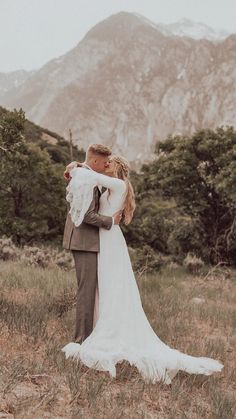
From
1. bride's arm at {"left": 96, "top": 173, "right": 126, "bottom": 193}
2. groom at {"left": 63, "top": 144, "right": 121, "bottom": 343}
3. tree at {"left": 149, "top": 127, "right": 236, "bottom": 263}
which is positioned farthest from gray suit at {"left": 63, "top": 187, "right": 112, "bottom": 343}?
tree at {"left": 149, "top": 127, "right": 236, "bottom": 263}

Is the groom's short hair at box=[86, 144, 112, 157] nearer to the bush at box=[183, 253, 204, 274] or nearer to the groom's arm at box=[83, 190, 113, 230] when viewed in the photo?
the groom's arm at box=[83, 190, 113, 230]

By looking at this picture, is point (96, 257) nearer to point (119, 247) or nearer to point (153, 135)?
point (119, 247)

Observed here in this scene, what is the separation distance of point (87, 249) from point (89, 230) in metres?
0.21

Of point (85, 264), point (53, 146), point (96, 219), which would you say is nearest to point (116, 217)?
point (96, 219)

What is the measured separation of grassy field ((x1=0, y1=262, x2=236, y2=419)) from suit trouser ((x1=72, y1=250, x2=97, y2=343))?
33 centimetres

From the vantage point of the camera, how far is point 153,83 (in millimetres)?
179875

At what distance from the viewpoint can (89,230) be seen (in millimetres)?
5414

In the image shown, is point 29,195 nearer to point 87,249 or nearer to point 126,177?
point 126,177

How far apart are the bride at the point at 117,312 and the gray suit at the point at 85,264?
0.08 meters

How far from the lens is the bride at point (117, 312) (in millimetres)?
5066

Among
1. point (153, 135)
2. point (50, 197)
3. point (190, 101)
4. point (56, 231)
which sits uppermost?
point (190, 101)

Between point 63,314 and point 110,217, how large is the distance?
8.36 feet

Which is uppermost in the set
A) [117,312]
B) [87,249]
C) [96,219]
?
[96,219]

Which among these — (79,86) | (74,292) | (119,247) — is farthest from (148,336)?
(79,86)
